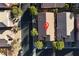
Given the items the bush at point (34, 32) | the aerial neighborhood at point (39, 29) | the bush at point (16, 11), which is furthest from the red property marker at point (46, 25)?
the bush at point (16, 11)

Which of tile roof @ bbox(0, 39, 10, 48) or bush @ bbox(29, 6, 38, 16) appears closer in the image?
bush @ bbox(29, 6, 38, 16)

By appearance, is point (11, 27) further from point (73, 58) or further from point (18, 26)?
point (73, 58)

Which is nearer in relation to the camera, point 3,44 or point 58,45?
point 58,45

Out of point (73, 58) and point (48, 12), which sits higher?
point (48, 12)

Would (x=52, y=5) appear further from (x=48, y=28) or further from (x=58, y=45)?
(x=58, y=45)

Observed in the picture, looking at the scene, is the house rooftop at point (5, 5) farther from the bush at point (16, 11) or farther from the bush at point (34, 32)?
the bush at point (34, 32)

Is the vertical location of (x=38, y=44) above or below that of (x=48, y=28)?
below

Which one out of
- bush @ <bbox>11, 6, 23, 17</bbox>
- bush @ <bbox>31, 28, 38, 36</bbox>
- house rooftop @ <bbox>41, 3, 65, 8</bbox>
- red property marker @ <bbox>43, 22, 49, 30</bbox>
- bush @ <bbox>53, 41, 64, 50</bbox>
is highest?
house rooftop @ <bbox>41, 3, 65, 8</bbox>

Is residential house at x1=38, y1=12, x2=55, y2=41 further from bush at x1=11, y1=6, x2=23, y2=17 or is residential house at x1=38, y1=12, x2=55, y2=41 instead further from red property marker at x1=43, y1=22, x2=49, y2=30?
bush at x1=11, y1=6, x2=23, y2=17

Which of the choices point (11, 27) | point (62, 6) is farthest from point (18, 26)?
point (62, 6)

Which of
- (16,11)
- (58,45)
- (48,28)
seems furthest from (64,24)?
(16,11)

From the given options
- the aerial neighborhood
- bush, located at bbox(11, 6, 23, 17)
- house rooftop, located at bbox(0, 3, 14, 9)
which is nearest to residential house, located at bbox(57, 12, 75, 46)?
the aerial neighborhood
